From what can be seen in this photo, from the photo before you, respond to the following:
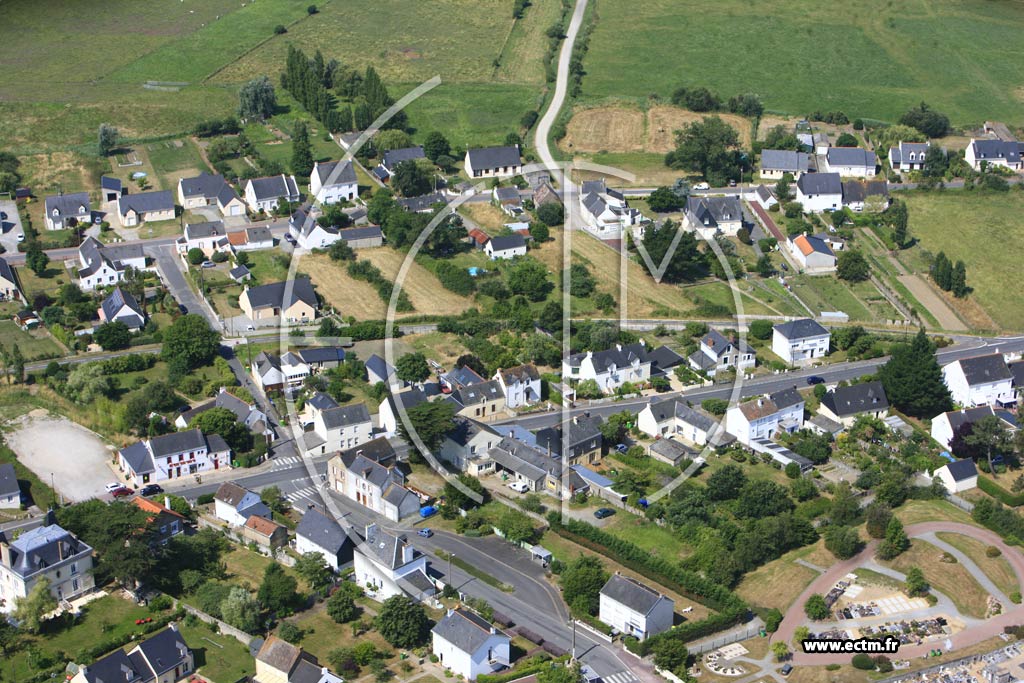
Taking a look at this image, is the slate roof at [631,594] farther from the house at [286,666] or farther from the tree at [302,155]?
the tree at [302,155]

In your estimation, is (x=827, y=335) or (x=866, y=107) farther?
(x=866, y=107)

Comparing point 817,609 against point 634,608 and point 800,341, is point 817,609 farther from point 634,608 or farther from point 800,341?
point 800,341

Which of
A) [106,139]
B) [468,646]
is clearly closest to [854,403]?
[468,646]

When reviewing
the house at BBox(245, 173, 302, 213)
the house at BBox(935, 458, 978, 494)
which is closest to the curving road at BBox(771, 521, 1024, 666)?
the house at BBox(935, 458, 978, 494)

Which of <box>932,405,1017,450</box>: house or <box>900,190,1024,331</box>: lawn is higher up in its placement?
<box>932,405,1017,450</box>: house

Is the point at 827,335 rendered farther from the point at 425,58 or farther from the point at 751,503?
the point at 425,58

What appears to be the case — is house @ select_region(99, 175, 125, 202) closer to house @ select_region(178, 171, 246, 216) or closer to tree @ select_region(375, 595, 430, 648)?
house @ select_region(178, 171, 246, 216)

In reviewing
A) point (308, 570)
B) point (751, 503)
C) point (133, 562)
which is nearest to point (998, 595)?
point (751, 503)
